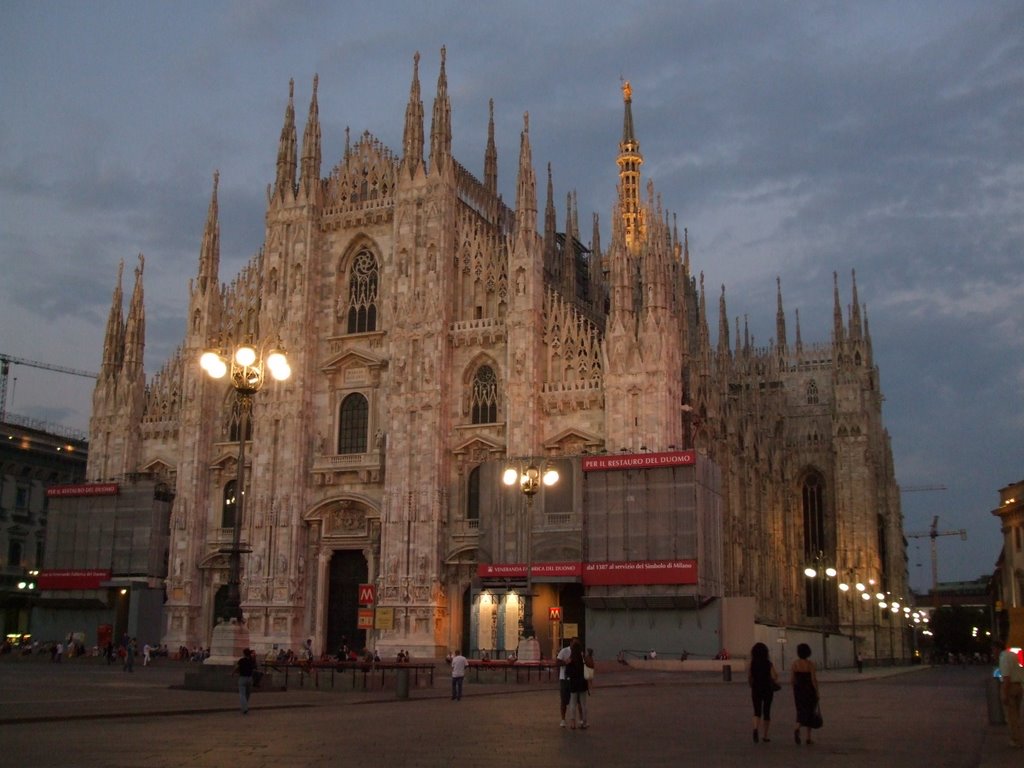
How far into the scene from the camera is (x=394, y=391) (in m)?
50.8

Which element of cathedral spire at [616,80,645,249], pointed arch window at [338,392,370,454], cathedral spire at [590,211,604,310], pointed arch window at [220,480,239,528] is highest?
cathedral spire at [616,80,645,249]

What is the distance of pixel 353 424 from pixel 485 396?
6992 mm

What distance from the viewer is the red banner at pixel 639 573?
43.9 metres

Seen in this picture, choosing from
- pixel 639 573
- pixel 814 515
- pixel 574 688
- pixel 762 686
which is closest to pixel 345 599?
pixel 639 573

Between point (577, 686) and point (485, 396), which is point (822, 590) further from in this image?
point (577, 686)

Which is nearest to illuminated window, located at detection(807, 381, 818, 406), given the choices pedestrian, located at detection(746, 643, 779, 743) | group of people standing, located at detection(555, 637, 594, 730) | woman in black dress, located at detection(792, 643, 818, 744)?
group of people standing, located at detection(555, 637, 594, 730)

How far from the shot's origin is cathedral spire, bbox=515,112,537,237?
4966 centimetres

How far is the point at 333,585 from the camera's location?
171 feet

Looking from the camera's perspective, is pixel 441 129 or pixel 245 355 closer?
pixel 245 355

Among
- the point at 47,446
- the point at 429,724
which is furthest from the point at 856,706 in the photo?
the point at 47,446

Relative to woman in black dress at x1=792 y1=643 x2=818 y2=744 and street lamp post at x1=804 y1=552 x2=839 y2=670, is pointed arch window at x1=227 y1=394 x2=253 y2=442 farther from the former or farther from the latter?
woman in black dress at x1=792 y1=643 x2=818 y2=744

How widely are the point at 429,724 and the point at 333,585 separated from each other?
3409 centimetres

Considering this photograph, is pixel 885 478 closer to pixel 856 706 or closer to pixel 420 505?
pixel 420 505

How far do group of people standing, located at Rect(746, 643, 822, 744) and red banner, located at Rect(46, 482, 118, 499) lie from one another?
4513 centimetres
